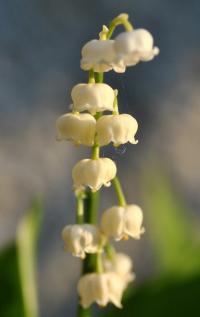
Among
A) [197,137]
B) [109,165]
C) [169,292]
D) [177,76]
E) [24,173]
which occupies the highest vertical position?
[177,76]

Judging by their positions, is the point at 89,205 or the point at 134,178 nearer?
the point at 89,205

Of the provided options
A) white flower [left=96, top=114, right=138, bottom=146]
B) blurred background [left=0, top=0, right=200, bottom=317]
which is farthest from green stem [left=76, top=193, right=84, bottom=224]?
blurred background [left=0, top=0, right=200, bottom=317]

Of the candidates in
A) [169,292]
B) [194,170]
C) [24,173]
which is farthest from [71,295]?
[169,292]

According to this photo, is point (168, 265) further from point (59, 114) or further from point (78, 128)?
point (59, 114)

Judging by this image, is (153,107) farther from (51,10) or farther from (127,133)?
(127,133)

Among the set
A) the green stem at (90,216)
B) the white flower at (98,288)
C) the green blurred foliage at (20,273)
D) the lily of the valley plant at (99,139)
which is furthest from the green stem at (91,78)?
the green blurred foliage at (20,273)

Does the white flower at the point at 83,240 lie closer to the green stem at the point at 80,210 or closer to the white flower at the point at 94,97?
the green stem at the point at 80,210

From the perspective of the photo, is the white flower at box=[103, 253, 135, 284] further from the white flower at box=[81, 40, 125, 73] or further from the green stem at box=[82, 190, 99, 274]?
the white flower at box=[81, 40, 125, 73]
